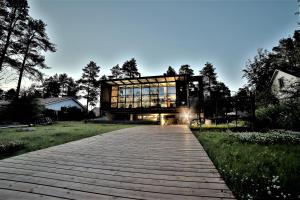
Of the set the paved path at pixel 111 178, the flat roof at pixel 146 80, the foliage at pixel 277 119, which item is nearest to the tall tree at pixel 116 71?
the flat roof at pixel 146 80

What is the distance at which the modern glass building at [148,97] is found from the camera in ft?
70.0

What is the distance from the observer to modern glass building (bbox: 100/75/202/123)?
840 inches

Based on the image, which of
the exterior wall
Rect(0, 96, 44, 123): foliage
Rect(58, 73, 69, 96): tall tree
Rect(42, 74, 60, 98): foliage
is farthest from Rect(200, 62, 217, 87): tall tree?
Rect(42, 74, 60, 98): foliage

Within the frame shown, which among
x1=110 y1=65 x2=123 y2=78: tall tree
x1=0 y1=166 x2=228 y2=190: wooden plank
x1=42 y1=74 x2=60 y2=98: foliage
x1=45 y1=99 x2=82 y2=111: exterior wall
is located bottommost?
x1=0 y1=166 x2=228 y2=190: wooden plank

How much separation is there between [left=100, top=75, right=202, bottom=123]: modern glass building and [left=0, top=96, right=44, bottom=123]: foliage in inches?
334

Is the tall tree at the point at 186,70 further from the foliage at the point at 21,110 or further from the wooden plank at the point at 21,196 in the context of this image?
the wooden plank at the point at 21,196

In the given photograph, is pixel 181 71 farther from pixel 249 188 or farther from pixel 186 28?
pixel 249 188

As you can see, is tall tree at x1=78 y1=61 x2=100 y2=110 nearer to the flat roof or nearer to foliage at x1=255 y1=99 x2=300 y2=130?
the flat roof

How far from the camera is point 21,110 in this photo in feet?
54.0

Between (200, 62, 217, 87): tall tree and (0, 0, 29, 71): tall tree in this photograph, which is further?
(200, 62, 217, 87): tall tree

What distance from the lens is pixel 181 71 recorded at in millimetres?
50312

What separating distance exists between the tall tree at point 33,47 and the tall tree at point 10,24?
120cm

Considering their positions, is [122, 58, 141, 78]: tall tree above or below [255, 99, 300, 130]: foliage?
above

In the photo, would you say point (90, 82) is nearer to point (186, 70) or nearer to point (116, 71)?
point (116, 71)
